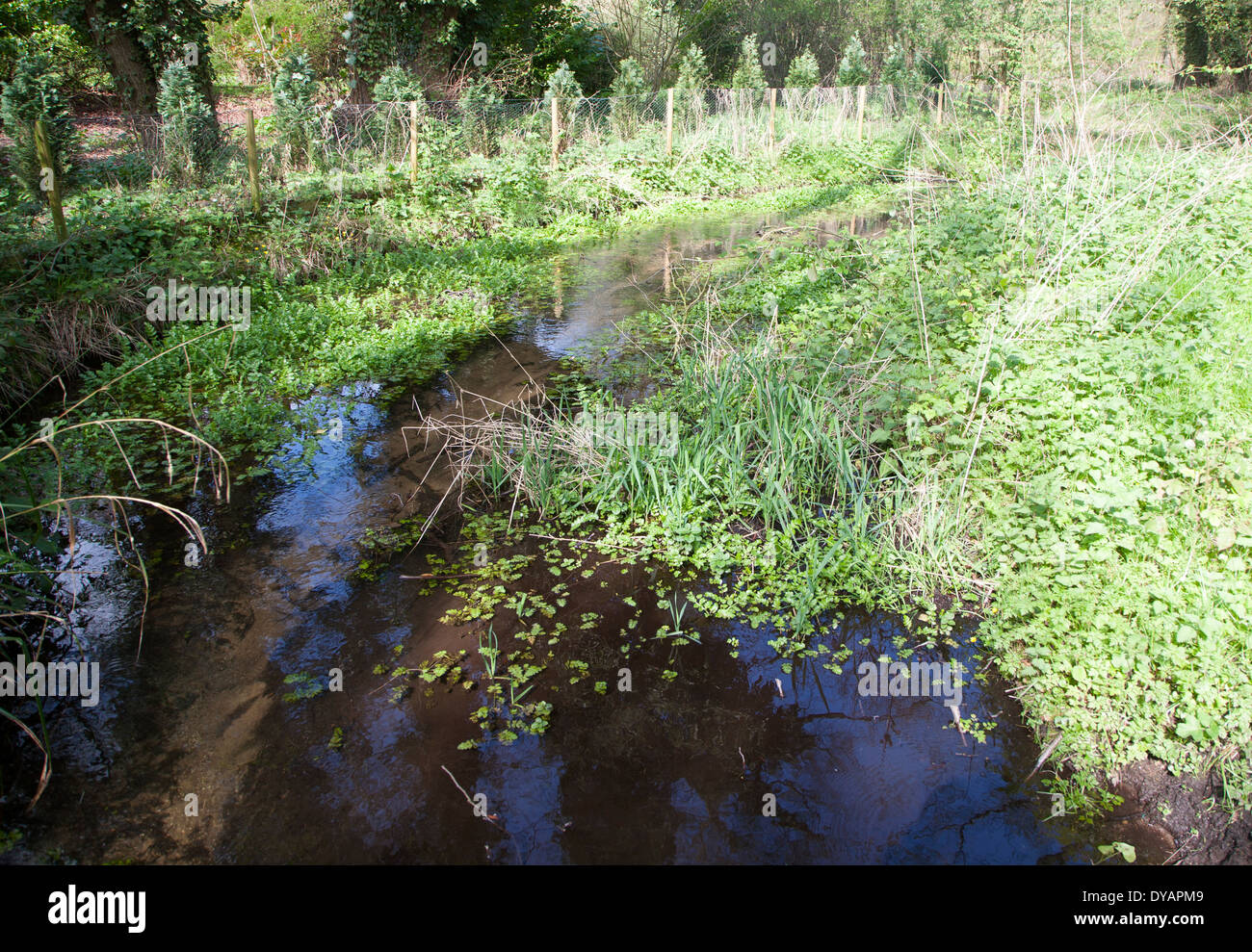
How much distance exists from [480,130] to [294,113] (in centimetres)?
370

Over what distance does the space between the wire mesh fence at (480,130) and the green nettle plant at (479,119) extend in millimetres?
23

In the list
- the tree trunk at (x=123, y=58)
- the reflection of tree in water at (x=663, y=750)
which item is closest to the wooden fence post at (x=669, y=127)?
the tree trunk at (x=123, y=58)

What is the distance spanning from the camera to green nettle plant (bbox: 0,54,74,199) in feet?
31.2

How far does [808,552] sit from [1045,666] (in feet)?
4.51

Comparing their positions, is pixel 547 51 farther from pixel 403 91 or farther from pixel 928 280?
pixel 928 280

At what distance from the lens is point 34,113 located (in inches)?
408

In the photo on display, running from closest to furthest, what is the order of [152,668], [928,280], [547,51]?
[152,668], [928,280], [547,51]

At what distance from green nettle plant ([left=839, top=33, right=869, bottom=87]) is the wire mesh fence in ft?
17.8

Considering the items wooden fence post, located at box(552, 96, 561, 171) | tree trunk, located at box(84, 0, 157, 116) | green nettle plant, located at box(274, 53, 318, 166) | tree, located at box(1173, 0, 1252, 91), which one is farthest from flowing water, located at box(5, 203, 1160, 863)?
tree, located at box(1173, 0, 1252, 91)

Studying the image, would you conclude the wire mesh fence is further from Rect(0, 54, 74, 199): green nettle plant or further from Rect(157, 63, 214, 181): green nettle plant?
Rect(0, 54, 74, 199): green nettle plant

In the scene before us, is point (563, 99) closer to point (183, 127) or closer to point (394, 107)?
point (394, 107)

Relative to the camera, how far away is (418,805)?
3.13m
